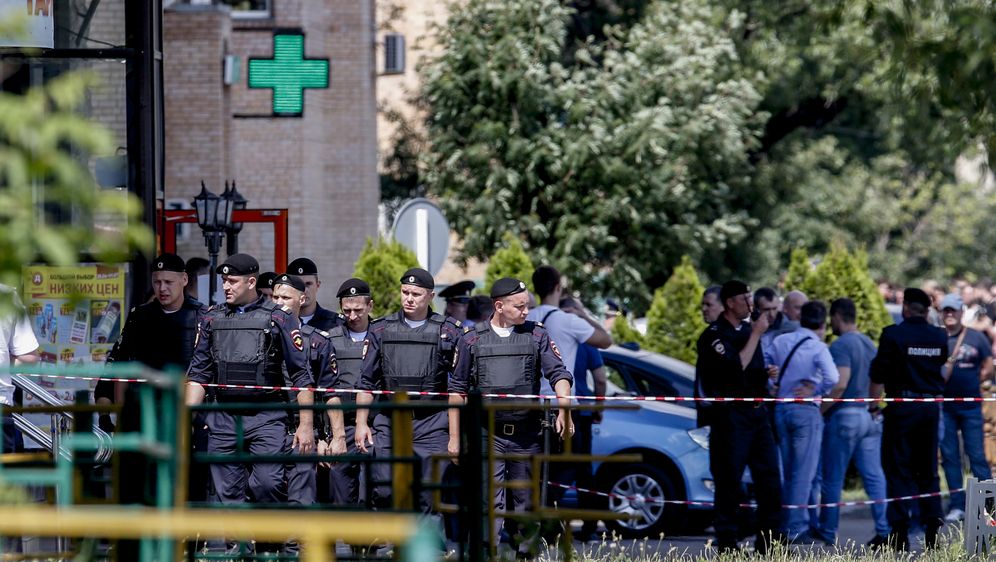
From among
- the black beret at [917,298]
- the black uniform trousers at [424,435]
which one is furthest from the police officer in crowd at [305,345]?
the black beret at [917,298]

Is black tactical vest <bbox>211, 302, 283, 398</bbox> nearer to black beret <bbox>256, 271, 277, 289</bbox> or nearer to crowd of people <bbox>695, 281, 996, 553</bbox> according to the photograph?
black beret <bbox>256, 271, 277, 289</bbox>

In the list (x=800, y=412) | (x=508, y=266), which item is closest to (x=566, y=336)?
(x=800, y=412)

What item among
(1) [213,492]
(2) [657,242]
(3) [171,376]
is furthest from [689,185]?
(3) [171,376]

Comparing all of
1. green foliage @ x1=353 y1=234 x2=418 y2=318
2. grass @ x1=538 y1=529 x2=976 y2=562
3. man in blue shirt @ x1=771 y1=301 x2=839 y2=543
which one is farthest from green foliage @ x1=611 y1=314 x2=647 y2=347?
grass @ x1=538 y1=529 x2=976 y2=562

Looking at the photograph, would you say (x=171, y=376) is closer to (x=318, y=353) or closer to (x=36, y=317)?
(x=318, y=353)

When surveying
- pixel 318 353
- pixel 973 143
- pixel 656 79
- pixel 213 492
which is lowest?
pixel 213 492

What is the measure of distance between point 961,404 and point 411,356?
5.59m

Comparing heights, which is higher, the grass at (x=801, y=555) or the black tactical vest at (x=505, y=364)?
the black tactical vest at (x=505, y=364)

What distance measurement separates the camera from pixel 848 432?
40.3ft

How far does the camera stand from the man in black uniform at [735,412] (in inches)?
438

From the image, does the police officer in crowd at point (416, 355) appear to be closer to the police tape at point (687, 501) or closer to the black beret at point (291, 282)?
the black beret at point (291, 282)

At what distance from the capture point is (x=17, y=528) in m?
3.83

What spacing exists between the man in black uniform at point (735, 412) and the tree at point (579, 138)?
1204 centimetres

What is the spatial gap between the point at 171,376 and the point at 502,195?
759 inches
